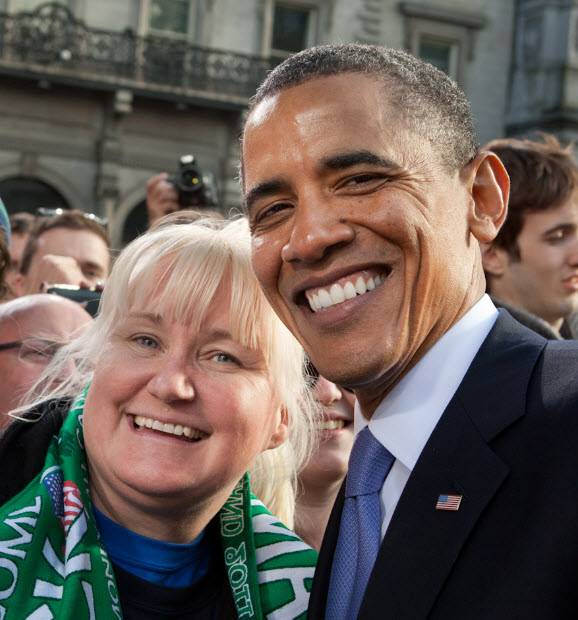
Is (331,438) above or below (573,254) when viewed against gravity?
below

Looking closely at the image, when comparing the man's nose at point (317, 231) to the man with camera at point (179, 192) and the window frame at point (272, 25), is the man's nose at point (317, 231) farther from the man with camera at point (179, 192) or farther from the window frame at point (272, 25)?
the window frame at point (272, 25)

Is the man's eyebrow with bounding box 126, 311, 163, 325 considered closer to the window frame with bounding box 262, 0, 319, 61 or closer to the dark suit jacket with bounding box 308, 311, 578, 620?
the dark suit jacket with bounding box 308, 311, 578, 620

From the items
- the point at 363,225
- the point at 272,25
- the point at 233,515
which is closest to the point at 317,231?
the point at 363,225

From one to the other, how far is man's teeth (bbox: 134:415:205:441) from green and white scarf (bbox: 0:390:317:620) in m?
0.19

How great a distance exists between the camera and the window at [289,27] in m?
17.5

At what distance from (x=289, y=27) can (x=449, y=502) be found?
56.0ft

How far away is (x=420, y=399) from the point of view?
5.49 ft

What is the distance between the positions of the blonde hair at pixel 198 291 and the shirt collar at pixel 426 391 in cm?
45

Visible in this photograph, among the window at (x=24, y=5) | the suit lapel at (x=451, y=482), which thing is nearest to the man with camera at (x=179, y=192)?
the suit lapel at (x=451, y=482)

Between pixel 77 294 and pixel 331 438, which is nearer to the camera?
pixel 331 438

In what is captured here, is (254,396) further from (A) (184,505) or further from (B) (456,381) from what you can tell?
(B) (456,381)

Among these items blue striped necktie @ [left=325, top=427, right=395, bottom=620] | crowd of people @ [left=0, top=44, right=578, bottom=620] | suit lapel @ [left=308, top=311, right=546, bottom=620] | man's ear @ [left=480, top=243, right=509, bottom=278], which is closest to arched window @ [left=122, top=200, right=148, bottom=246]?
man's ear @ [left=480, top=243, right=509, bottom=278]

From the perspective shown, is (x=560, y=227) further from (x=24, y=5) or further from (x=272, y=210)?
(x=24, y=5)

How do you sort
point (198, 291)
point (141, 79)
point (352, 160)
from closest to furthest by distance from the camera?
point (352, 160)
point (198, 291)
point (141, 79)
